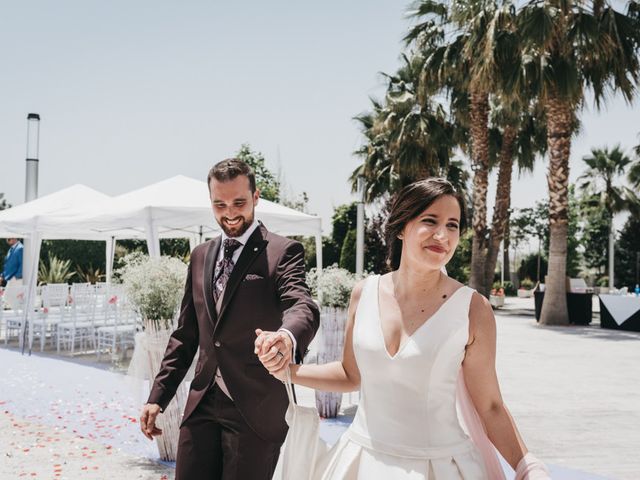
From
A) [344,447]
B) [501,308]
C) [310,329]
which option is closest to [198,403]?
[310,329]

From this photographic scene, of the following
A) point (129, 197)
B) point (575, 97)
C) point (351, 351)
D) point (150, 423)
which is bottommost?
point (150, 423)

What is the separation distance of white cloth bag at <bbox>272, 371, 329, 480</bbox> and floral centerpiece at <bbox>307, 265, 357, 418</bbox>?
177 inches

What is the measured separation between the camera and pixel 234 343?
8.42 feet

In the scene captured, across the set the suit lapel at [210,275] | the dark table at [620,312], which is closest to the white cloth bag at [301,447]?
the suit lapel at [210,275]

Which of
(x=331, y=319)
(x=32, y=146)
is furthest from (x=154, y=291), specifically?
(x=32, y=146)

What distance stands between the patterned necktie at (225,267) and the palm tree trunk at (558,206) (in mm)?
15732

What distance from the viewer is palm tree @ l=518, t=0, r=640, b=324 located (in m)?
15.7

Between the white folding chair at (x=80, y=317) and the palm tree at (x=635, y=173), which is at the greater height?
the palm tree at (x=635, y=173)

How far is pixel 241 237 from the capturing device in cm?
275

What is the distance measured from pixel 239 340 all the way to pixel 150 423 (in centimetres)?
53

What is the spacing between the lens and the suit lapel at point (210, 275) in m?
2.65

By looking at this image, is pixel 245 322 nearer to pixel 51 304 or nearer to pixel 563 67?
pixel 51 304

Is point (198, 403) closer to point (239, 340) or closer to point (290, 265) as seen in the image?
point (239, 340)

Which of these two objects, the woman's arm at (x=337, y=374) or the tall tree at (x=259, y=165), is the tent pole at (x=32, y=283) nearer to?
the woman's arm at (x=337, y=374)
